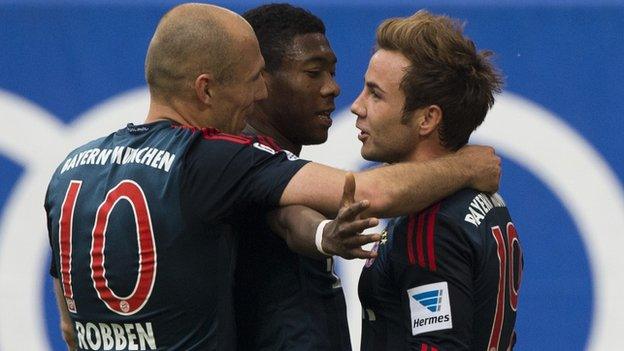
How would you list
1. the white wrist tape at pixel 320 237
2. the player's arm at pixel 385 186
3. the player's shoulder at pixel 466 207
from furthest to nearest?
the player's shoulder at pixel 466 207 < the player's arm at pixel 385 186 < the white wrist tape at pixel 320 237

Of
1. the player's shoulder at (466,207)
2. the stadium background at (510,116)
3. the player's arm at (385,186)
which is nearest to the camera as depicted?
the player's arm at (385,186)

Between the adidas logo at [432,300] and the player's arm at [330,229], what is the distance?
0.34 m

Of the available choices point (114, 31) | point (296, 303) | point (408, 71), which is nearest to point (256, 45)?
point (408, 71)

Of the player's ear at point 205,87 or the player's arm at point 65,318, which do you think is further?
the player's arm at point 65,318

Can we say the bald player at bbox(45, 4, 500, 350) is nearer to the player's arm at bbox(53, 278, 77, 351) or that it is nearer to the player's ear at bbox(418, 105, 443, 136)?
the player's ear at bbox(418, 105, 443, 136)

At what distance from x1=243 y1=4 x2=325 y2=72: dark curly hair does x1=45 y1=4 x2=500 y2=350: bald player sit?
56 centimetres

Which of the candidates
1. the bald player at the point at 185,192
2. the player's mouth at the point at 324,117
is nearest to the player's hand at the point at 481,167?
the bald player at the point at 185,192

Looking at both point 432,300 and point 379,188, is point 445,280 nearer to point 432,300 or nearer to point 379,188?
point 432,300

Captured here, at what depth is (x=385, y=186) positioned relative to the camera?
11.9ft

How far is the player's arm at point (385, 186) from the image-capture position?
11.8ft

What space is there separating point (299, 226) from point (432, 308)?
1.50 ft

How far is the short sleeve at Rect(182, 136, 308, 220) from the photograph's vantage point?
3.63 m

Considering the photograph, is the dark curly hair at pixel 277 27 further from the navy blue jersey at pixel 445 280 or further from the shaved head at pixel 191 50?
the navy blue jersey at pixel 445 280

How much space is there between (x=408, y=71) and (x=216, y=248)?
79 centimetres
